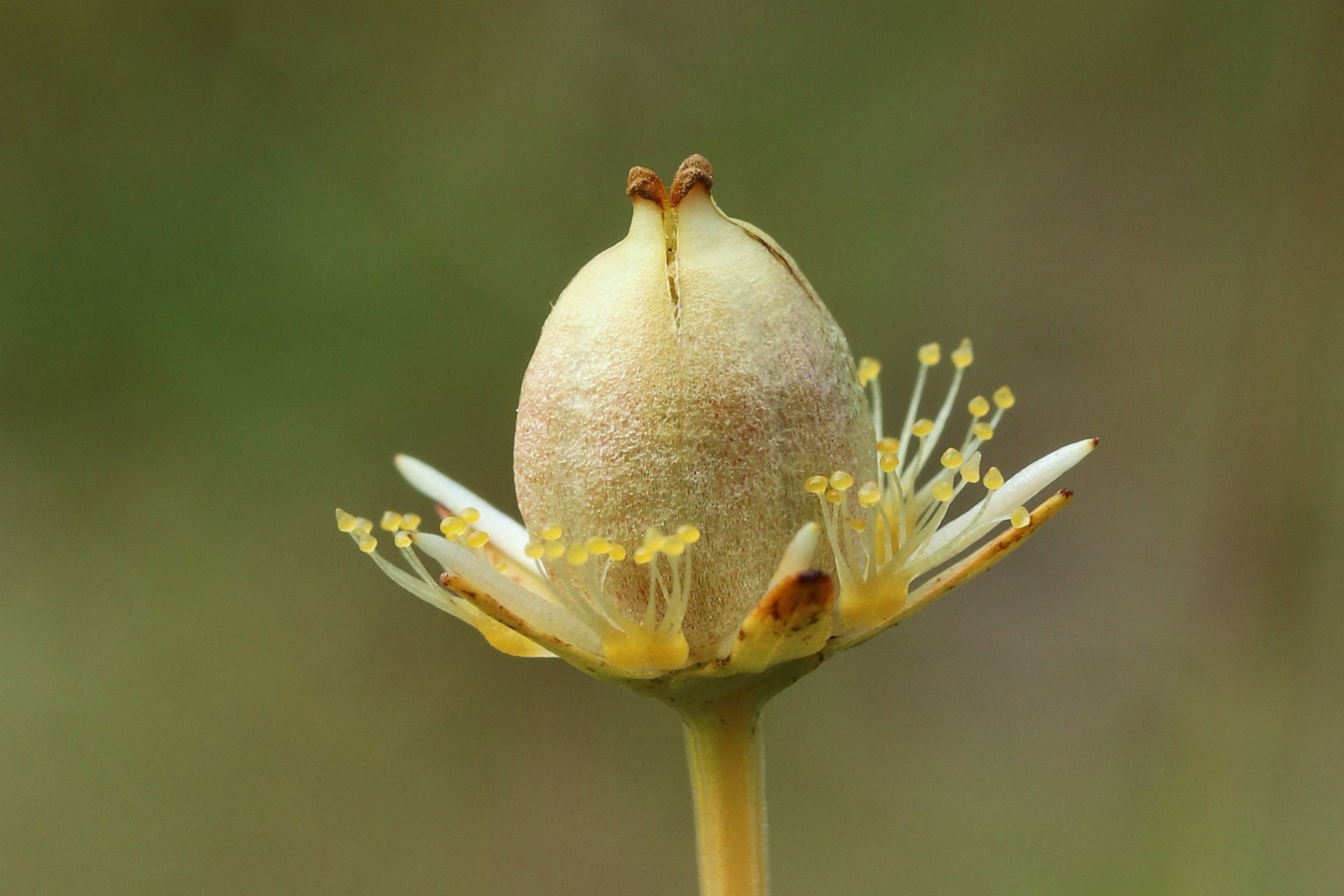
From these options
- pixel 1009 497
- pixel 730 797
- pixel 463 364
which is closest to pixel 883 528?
pixel 1009 497

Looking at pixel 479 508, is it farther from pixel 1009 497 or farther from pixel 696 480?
pixel 1009 497

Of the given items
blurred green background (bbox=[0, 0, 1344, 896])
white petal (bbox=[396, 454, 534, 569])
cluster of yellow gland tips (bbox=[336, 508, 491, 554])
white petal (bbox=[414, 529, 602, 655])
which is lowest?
white petal (bbox=[414, 529, 602, 655])

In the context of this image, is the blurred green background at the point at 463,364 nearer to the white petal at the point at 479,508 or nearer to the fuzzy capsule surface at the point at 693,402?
the white petal at the point at 479,508

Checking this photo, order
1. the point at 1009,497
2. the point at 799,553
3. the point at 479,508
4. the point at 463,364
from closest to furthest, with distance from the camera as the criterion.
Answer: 1. the point at 799,553
2. the point at 1009,497
3. the point at 479,508
4. the point at 463,364

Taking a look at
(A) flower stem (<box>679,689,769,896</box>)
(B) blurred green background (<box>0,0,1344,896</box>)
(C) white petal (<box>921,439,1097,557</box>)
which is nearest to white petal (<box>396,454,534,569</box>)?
(A) flower stem (<box>679,689,769,896</box>)

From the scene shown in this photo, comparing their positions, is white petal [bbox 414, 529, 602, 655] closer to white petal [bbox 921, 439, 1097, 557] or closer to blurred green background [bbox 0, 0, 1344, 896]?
white petal [bbox 921, 439, 1097, 557]

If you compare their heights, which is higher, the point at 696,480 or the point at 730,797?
the point at 696,480
